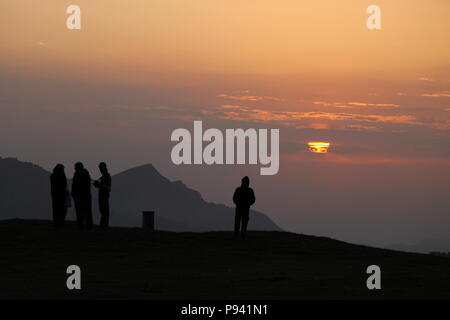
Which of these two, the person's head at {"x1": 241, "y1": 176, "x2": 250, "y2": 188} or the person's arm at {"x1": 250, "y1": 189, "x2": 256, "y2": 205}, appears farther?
the person's arm at {"x1": 250, "y1": 189, "x2": 256, "y2": 205}

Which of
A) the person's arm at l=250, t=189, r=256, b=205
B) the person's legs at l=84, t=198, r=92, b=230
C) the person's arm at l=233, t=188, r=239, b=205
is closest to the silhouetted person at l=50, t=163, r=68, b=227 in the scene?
the person's legs at l=84, t=198, r=92, b=230

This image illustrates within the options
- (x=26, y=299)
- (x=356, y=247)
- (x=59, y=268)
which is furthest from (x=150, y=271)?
(x=356, y=247)

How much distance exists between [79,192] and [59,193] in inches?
37.7

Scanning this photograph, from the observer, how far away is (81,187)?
36.5 metres

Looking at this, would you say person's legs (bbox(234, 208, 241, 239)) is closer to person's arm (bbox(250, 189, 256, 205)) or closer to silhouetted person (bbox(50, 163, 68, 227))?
person's arm (bbox(250, 189, 256, 205))

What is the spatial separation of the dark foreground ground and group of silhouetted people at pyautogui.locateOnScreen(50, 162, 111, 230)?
705 mm

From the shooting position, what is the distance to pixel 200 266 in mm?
29094

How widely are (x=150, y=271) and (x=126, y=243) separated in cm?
745

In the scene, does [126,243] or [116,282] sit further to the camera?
[126,243]

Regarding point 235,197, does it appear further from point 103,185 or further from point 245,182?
point 103,185

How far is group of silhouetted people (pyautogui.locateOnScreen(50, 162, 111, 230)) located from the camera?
3619 cm

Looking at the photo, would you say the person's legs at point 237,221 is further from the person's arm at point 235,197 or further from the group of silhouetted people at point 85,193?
the person's arm at point 235,197

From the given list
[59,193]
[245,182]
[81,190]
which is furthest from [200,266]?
[59,193]
